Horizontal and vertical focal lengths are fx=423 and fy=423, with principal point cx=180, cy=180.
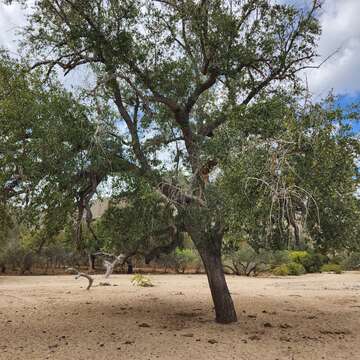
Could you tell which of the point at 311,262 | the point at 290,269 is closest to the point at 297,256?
the point at 311,262

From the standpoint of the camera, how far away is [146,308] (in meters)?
12.5

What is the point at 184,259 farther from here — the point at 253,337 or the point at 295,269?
the point at 253,337

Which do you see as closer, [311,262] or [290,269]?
[290,269]

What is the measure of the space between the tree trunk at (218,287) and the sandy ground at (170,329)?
0.27m

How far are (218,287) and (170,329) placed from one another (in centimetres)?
141

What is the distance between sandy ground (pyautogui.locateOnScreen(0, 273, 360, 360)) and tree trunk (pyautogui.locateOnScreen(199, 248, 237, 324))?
265 mm

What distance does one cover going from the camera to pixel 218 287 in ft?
31.7

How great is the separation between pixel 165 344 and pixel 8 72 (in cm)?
608

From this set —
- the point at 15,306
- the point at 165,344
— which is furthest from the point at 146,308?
the point at 165,344

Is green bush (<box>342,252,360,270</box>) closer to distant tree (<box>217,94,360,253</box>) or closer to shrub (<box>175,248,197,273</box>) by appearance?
shrub (<box>175,248,197,273</box>)

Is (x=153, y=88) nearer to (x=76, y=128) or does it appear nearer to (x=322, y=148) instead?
(x=76, y=128)

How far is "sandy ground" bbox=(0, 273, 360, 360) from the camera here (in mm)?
7426

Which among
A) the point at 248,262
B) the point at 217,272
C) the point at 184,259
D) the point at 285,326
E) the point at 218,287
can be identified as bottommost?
the point at 285,326

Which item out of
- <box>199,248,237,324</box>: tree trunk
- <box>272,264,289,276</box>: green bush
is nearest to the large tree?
<box>199,248,237,324</box>: tree trunk
